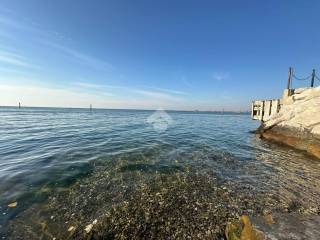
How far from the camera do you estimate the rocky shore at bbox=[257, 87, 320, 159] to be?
38.0 feet

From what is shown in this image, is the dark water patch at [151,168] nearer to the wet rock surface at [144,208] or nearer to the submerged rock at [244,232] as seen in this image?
the wet rock surface at [144,208]

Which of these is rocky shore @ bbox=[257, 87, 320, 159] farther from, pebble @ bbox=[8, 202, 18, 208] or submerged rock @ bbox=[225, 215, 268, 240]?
pebble @ bbox=[8, 202, 18, 208]

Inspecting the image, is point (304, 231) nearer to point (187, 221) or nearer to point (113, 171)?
point (187, 221)

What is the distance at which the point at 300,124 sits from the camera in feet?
42.1

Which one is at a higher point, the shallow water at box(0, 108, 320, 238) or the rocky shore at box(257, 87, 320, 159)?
the rocky shore at box(257, 87, 320, 159)

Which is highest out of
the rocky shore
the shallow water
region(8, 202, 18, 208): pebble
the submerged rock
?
the rocky shore

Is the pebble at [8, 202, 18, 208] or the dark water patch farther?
the dark water patch

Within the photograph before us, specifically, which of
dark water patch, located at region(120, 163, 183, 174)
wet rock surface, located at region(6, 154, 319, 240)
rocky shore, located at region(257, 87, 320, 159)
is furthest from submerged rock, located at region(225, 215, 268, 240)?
rocky shore, located at region(257, 87, 320, 159)

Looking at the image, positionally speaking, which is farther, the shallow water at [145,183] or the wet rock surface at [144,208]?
the shallow water at [145,183]

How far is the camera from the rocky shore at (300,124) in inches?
456

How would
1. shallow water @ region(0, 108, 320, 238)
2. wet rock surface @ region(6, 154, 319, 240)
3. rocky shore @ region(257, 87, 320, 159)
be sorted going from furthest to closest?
rocky shore @ region(257, 87, 320, 159) → shallow water @ region(0, 108, 320, 238) → wet rock surface @ region(6, 154, 319, 240)

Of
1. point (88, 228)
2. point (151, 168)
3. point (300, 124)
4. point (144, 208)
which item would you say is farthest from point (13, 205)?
point (300, 124)

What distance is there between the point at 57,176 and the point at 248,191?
7888mm

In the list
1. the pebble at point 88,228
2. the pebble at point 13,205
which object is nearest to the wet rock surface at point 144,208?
the pebble at point 88,228
